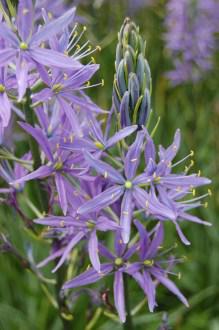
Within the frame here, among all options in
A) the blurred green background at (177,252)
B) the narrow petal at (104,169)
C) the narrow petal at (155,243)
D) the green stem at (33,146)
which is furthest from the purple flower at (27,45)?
the blurred green background at (177,252)

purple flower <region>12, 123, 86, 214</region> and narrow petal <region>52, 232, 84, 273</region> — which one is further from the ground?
purple flower <region>12, 123, 86, 214</region>

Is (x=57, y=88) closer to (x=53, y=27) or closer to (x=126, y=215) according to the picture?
(x=53, y=27)

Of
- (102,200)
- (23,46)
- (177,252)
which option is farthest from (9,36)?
(177,252)

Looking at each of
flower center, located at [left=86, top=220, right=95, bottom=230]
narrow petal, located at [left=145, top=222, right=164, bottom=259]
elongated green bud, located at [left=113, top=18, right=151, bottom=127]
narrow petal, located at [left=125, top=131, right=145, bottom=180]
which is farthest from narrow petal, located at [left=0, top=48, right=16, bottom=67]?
narrow petal, located at [left=145, top=222, right=164, bottom=259]

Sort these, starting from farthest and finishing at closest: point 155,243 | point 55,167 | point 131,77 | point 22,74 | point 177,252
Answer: point 177,252 → point 155,243 → point 55,167 → point 131,77 → point 22,74

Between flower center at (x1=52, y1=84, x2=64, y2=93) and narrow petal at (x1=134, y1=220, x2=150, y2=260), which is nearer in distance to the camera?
flower center at (x1=52, y1=84, x2=64, y2=93)

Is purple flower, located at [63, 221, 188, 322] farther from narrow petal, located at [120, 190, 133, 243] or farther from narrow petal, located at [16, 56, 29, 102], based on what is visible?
narrow petal, located at [16, 56, 29, 102]

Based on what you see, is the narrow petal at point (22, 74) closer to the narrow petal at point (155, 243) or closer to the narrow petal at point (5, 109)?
the narrow petal at point (5, 109)
